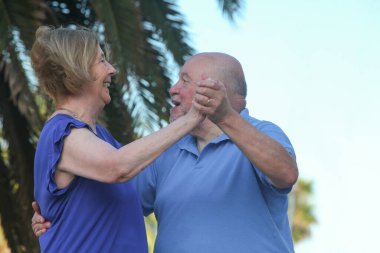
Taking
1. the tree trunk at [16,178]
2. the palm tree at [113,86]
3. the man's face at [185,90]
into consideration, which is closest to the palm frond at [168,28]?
the palm tree at [113,86]

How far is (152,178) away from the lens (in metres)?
5.12

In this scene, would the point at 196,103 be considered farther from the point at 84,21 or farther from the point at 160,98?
the point at 84,21

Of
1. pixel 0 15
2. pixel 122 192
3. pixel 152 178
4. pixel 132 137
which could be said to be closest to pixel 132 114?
pixel 132 137

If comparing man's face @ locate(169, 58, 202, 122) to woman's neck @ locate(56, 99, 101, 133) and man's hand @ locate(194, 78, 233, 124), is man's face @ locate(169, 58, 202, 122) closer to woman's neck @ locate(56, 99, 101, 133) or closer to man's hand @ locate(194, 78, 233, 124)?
woman's neck @ locate(56, 99, 101, 133)

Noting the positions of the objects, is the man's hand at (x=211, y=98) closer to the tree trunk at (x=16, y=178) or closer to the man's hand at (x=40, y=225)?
the man's hand at (x=40, y=225)

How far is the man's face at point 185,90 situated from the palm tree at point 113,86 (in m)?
3.34

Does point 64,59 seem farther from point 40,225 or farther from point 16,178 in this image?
point 16,178

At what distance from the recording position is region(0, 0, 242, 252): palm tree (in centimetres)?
847

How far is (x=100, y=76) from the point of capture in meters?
4.55

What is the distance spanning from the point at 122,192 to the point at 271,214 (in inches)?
28.9

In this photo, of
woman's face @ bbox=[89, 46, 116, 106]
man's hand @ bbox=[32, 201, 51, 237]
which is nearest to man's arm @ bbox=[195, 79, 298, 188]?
woman's face @ bbox=[89, 46, 116, 106]

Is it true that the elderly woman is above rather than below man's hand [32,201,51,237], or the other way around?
above

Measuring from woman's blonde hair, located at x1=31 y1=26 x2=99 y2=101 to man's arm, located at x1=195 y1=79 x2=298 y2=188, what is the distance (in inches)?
23.4

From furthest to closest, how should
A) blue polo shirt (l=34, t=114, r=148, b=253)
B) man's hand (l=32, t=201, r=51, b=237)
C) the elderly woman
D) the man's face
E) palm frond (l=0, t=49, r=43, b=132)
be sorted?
palm frond (l=0, t=49, r=43, b=132)
the man's face
man's hand (l=32, t=201, r=51, b=237)
blue polo shirt (l=34, t=114, r=148, b=253)
the elderly woman
